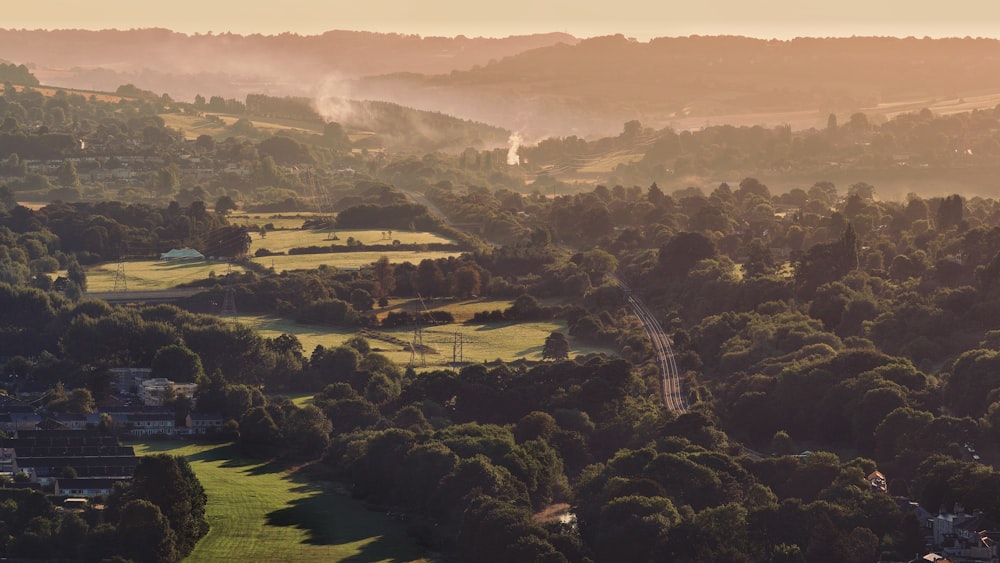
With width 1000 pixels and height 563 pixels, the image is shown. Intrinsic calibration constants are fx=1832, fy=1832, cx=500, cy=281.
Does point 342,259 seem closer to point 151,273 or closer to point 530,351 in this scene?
point 151,273

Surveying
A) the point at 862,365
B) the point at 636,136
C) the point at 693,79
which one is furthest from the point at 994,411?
the point at 693,79

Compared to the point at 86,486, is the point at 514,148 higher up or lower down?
higher up

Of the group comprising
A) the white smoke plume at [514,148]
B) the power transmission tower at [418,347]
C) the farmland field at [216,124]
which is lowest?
the power transmission tower at [418,347]

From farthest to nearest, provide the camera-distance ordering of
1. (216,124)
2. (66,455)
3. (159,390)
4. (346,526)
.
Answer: (216,124)
(159,390)
(66,455)
(346,526)

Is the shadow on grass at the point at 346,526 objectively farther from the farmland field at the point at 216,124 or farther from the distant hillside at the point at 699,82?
the distant hillside at the point at 699,82

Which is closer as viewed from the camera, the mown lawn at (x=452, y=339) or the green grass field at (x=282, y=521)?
the green grass field at (x=282, y=521)

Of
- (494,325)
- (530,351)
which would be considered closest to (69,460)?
(530,351)

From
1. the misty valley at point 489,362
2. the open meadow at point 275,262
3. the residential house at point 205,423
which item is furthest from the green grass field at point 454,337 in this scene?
the open meadow at point 275,262

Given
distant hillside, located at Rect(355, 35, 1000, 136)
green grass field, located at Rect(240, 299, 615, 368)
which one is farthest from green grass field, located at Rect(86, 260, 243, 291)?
distant hillside, located at Rect(355, 35, 1000, 136)
